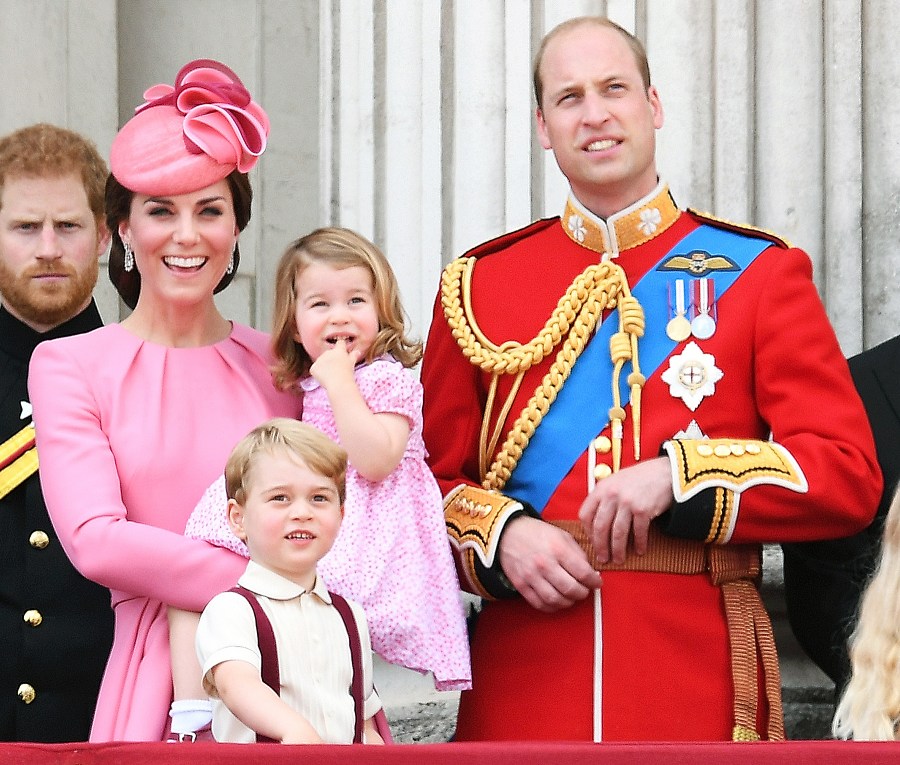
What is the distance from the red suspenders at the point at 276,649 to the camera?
2455 mm

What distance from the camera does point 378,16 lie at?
4191 millimetres

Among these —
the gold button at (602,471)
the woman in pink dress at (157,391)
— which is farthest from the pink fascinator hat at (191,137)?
the gold button at (602,471)

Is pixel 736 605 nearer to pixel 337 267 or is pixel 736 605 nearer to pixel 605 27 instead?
pixel 337 267

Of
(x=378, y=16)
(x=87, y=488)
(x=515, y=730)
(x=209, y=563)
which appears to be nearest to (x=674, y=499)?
(x=515, y=730)

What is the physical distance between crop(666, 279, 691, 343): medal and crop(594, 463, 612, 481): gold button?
0.80 ft

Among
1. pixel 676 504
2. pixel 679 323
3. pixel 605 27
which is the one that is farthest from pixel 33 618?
pixel 605 27

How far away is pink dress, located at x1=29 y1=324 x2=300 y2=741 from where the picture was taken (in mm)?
2682

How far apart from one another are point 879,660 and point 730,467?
1.32ft

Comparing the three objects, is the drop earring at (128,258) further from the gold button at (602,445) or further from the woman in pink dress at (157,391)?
the gold button at (602,445)

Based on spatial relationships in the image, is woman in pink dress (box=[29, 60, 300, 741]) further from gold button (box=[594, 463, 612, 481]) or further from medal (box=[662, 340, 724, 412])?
medal (box=[662, 340, 724, 412])

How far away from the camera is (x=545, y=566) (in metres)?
2.90

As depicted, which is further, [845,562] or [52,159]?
[52,159]

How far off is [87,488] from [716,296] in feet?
3.53

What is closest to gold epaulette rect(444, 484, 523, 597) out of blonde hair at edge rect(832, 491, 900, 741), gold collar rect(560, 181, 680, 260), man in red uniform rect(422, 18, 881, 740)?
man in red uniform rect(422, 18, 881, 740)
